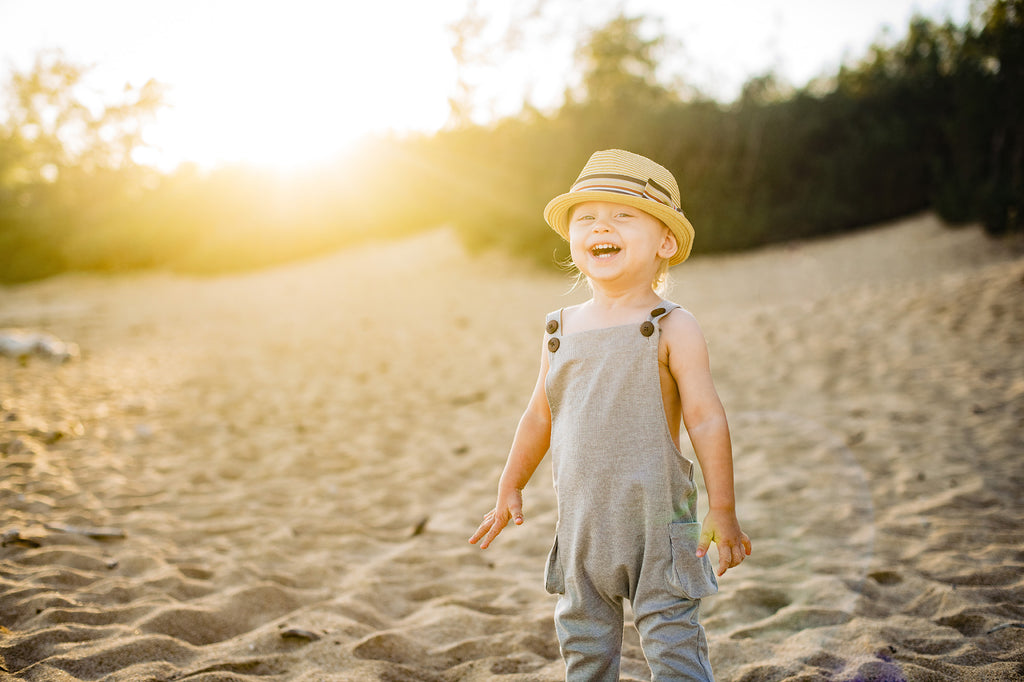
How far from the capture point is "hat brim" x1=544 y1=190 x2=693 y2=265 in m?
1.71

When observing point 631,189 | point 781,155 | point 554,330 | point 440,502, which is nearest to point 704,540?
point 554,330

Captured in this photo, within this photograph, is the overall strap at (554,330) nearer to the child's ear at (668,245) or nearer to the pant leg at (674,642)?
the child's ear at (668,245)

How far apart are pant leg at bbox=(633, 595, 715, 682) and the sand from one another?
67cm

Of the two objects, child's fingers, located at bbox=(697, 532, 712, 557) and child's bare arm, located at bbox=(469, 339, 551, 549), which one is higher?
child's bare arm, located at bbox=(469, 339, 551, 549)

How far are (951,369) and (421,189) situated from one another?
15072 millimetres

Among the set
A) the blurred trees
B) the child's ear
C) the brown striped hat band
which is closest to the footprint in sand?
the child's ear

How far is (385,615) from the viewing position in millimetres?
2729

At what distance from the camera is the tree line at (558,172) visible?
1192 cm

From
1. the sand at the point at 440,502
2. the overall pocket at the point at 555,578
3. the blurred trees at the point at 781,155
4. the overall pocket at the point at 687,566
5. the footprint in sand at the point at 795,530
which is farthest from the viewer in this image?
the blurred trees at the point at 781,155

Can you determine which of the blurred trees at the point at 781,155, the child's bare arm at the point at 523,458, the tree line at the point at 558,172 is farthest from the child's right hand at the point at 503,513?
the blurred trees at the point at 781,155

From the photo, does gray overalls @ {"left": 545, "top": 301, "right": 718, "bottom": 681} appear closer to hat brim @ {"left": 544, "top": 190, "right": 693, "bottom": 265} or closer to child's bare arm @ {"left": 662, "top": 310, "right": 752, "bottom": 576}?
child's bare arm @ {"left": 662, "top": 310, "right": 752, "bottom": 576}

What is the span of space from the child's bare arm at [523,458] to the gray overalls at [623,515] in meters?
0.13

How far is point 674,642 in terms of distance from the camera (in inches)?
63.7

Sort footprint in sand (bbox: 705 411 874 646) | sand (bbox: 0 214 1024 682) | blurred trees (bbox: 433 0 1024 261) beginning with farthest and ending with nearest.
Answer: blurred trees (bbox: 433 0 1024 261), footprint in sand (bbox: 705 411 874 646), sand (bbox: 0 214 1024 682)
